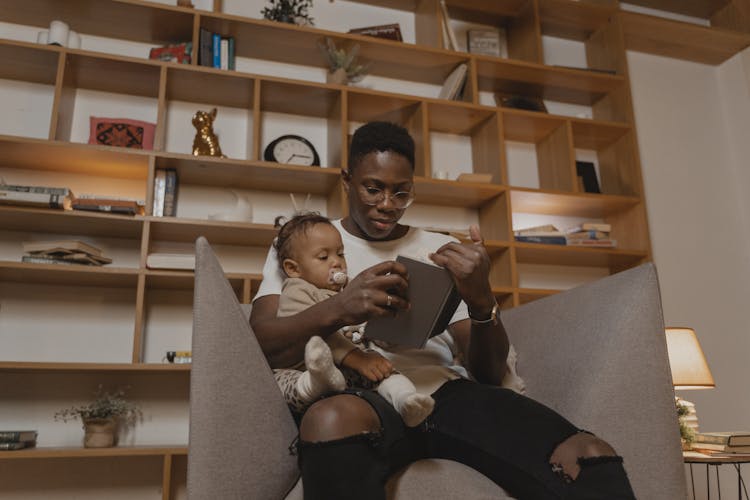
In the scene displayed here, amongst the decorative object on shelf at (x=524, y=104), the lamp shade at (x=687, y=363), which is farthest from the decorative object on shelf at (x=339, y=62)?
the lamp shade at (x=687, y=363)

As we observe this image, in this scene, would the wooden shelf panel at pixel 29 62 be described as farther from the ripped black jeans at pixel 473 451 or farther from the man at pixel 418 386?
the ripped black jeans at pixel 473 451


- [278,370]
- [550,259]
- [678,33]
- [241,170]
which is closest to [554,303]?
[278,370]

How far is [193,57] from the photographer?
8.94ft

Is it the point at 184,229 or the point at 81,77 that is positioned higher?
the point at 81,77

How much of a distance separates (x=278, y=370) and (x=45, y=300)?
1793mm

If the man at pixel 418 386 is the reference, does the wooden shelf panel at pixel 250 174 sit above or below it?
above

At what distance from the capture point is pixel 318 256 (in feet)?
4.57

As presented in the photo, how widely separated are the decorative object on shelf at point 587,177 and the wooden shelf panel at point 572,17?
0.81m

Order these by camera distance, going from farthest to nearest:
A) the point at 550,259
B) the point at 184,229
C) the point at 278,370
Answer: the point at 550,259 → the point at 184,229 → the point at 278,370

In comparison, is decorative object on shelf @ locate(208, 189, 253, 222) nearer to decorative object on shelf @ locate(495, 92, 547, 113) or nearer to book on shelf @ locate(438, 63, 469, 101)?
book on shelf @ locate(438, 63, 469, 101)

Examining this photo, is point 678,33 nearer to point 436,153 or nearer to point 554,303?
point 436,153

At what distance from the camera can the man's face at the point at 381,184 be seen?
1520mm

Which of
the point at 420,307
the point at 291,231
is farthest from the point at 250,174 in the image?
the point at 420,307

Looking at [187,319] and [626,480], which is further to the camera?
[187,319]
